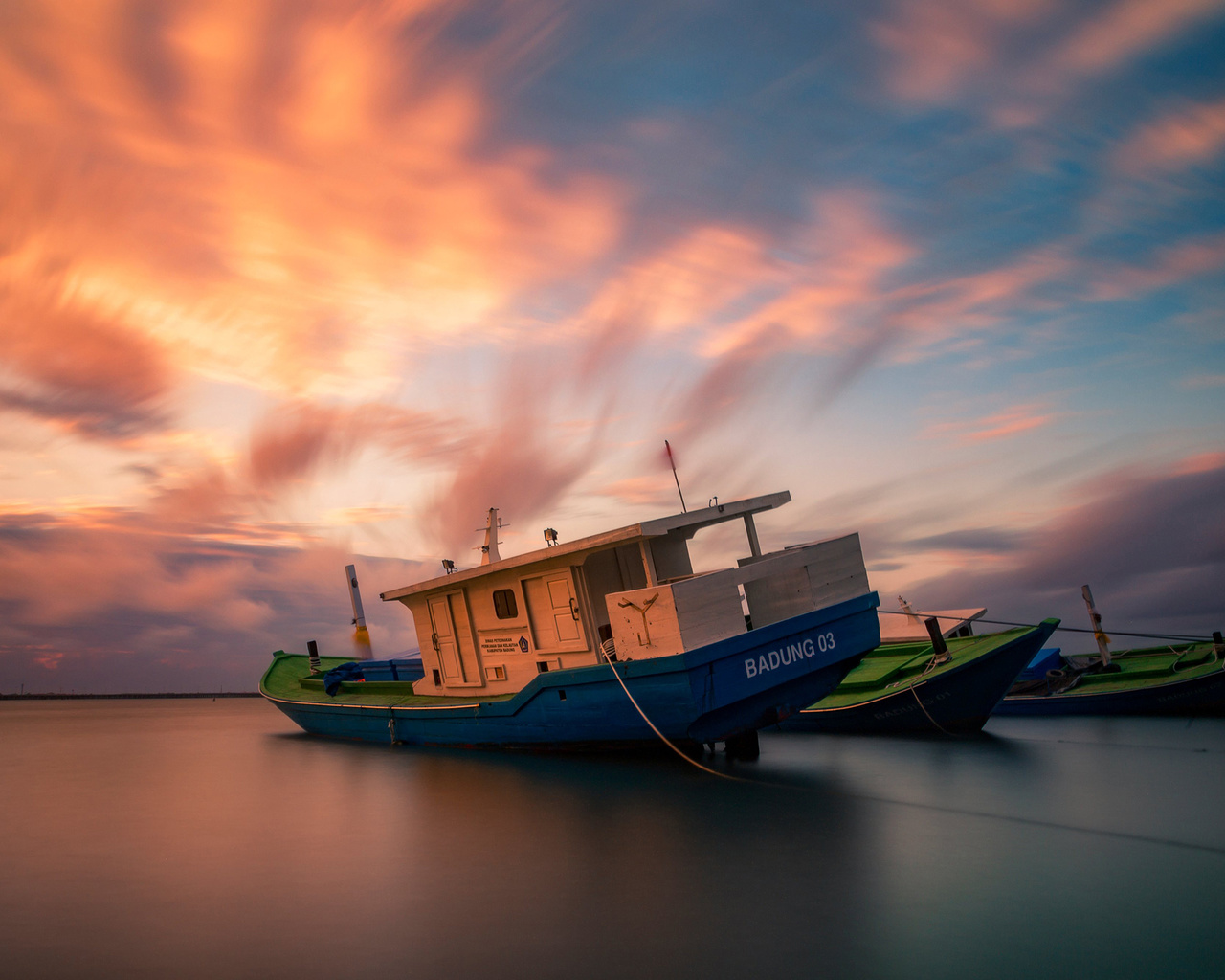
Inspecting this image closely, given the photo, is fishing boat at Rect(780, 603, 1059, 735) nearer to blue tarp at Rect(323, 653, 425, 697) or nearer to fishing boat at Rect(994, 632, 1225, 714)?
fishing boat at Rect(994, 632, 1225, 714)

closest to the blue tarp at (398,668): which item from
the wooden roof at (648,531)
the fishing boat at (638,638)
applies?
the fishing boat at (638,638)

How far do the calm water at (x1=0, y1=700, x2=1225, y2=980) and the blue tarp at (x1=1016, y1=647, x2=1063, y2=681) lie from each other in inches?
179

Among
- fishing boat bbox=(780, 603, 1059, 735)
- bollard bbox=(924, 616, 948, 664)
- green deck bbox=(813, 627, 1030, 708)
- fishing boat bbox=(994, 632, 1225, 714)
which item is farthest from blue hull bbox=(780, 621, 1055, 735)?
fishing boat bbox=(994, 632, 1225, 714)

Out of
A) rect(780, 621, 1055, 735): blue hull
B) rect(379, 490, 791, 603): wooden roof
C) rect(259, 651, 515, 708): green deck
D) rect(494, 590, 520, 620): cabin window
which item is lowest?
rect(780, 621, 1055, 735): blue hull

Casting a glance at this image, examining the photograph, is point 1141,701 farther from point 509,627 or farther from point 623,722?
point 509,627

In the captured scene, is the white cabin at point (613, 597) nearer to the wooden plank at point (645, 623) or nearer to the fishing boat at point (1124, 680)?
the wooden plank at point (645, 623)

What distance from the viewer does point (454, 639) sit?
15.6 metres

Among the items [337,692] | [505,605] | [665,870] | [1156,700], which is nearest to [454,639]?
[505,605]

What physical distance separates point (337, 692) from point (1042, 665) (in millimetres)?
18785

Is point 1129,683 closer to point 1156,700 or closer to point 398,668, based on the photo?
point 1156,700

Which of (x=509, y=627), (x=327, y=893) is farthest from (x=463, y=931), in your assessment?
(x=509, y=627)

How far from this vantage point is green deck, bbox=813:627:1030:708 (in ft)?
47.9

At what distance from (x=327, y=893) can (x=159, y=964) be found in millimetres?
1937

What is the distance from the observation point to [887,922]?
19.9 feet
